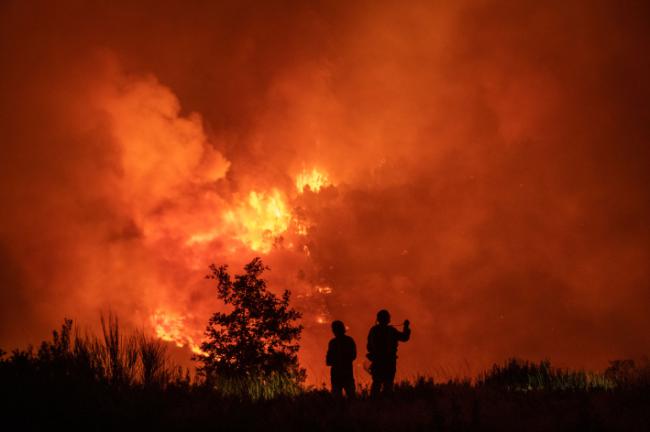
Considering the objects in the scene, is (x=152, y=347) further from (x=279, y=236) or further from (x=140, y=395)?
(x=279, y=236)

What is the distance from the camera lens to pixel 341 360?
12453 millimetres

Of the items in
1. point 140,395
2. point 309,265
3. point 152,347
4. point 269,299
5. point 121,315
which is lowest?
point 140,395

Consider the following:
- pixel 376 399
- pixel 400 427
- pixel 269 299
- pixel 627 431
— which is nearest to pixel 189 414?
pixel 400 427

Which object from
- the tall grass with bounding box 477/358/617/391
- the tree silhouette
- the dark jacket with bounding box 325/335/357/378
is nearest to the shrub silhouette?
the tree silhouette

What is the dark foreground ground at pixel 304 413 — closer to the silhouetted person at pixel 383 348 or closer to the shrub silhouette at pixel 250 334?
the silhouetted person at pixel 383 348

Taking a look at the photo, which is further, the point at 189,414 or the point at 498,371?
the point at 498,371

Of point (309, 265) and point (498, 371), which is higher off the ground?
point (309, 265)

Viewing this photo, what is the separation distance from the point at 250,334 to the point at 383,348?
9.62 metres

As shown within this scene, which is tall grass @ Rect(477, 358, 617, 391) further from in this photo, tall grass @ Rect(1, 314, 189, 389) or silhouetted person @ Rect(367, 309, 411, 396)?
tall grass @ Rect(1, 314, 189, 389)

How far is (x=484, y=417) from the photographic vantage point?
855cm

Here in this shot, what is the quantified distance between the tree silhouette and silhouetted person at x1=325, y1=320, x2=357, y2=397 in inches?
320

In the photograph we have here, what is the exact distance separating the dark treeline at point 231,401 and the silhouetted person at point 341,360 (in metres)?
0.62

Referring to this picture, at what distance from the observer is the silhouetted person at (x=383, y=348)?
1255 cm

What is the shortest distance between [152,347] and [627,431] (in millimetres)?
8985
